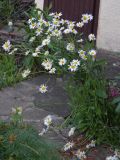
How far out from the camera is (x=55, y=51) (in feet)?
17.4

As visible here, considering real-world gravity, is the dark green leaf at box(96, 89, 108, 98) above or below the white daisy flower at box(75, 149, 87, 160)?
above

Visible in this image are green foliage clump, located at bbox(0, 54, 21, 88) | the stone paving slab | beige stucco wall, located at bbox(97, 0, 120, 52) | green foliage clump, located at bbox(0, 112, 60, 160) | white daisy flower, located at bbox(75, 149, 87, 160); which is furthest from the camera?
beige stucco wall, located at bbox(97, 0, 120, 52)

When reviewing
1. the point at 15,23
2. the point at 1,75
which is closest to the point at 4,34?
the point at 15,23

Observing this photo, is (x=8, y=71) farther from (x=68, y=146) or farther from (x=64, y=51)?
(x=68, y=146)

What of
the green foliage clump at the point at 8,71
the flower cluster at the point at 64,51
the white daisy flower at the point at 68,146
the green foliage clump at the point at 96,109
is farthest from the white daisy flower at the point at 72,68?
the green foliage clump at the point at 8,71

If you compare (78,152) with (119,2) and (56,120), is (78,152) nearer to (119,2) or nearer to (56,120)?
(56,120)

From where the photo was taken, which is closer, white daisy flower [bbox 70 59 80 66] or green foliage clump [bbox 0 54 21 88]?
white daisy flower [bbox 70 59 80 66]

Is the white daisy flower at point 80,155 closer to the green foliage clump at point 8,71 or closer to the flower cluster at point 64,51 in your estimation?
the flower cluster at point 64,51

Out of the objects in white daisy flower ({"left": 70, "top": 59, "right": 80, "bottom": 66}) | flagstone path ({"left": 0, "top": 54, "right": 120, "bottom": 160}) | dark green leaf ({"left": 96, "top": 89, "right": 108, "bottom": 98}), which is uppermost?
white daisy flower ({"left": 70, "top": 59, "right": 80, "bottom": 66})

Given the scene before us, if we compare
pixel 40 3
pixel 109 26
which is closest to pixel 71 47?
pixel 109 26

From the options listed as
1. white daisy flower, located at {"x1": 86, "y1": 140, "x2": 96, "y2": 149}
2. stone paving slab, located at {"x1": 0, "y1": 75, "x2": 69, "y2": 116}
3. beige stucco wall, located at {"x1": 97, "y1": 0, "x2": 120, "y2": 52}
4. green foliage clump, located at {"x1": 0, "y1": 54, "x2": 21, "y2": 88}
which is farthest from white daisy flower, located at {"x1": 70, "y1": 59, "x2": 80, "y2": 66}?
beige stucco wall, located at {"x1": 97, "y1": 0, "x2": 120, "y2": 52}

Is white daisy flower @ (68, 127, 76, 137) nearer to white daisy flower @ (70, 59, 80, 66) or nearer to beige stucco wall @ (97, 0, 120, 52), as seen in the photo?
white daisy flower @ (70, 59, 80, 66)

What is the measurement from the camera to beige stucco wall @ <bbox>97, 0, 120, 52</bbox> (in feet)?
24.6

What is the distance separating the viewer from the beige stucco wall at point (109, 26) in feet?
24.6
